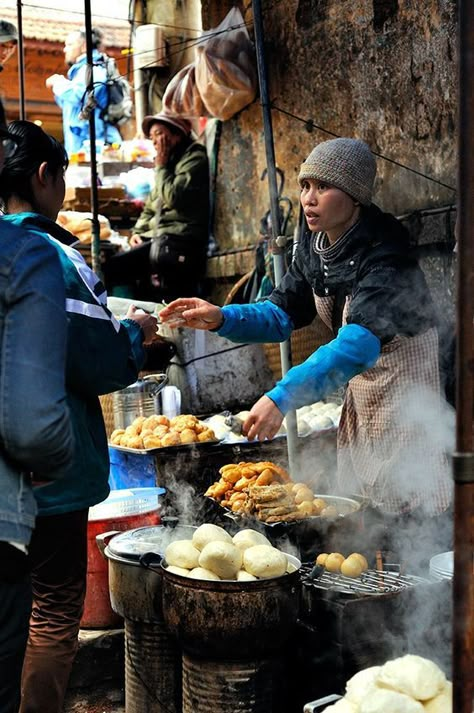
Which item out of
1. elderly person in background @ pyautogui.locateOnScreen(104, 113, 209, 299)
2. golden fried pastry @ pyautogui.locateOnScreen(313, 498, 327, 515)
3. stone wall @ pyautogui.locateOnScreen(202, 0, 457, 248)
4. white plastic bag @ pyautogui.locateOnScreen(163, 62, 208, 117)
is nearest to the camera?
golden fried pastry @ pyautogui.locateOnScreen(313, 498, 327, 515)

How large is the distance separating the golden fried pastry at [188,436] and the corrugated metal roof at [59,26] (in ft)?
34.6

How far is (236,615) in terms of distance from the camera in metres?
3.26

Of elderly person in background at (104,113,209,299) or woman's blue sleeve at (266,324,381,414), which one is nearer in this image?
woman's blue sleeve at (266,324,381,414)

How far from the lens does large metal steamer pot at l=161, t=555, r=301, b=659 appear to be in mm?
3264

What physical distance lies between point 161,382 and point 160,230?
2627 mm

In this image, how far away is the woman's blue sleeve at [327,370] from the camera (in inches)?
140

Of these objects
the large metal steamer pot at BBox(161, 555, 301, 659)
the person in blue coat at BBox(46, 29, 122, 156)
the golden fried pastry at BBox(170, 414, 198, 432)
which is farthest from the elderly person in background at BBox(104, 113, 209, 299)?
the large metal steamer pot at BBox(161, 555, 301, 659)

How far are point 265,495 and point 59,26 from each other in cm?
1269

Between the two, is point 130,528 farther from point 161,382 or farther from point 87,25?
point 87,25

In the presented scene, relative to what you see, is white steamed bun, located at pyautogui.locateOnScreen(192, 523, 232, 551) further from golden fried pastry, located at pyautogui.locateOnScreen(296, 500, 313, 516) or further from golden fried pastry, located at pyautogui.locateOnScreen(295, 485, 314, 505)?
golden fried pastry, located at pyautogui.locateOnScreen(295, 485, 314, 505)

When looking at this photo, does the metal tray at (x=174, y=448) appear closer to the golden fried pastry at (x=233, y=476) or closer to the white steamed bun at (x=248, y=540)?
the golden fried pastry at (x=233, y=476)

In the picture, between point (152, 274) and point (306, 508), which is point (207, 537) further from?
point (152, 274)

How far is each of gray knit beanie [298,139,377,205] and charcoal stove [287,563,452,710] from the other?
1.84 meters

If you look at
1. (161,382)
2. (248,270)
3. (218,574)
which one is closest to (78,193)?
(248,270)
